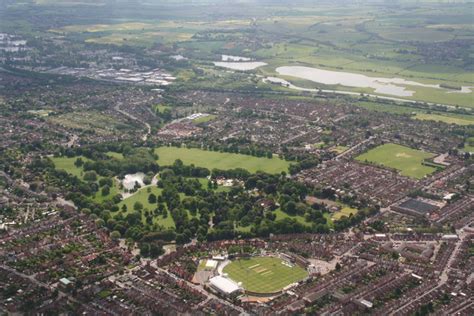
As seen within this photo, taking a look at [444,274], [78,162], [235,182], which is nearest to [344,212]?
[235,182]

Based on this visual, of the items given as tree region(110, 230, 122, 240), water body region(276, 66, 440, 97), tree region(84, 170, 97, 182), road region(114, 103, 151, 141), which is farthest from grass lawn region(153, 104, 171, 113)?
tree region(110, 230, 122, 240)

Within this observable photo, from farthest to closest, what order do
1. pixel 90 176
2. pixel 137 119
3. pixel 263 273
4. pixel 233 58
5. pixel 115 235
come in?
pixel 233 58, pixel 137 119, pixel 90 176, pixel 115 235, pixel 263 273

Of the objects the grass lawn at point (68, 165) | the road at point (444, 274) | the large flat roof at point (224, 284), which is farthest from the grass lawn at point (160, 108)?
the large flat roof at point (224, 284)

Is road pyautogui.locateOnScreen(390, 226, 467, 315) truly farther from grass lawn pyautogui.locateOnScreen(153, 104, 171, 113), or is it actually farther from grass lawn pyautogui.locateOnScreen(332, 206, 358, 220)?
grass lawn pyautogui.locateOnScreen(153, 104, 171, 113)

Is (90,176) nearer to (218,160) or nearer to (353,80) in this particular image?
(218,160)

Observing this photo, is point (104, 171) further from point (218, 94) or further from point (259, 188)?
point (218, 94)

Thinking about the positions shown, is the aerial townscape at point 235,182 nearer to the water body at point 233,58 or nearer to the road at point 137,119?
the road at point 137,119
